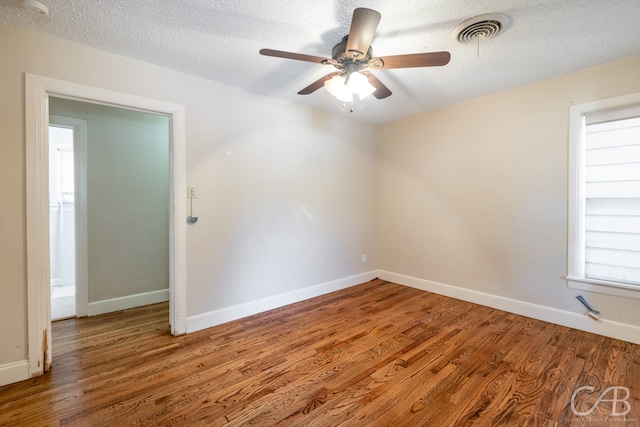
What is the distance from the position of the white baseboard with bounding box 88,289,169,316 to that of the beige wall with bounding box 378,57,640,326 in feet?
10.8

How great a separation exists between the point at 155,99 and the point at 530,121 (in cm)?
376

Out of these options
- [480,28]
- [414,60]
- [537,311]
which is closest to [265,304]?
[414,60]

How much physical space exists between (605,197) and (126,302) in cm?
518

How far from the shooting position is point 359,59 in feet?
6.04

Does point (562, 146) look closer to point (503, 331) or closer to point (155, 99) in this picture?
point (503, 331)

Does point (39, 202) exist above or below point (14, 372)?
above

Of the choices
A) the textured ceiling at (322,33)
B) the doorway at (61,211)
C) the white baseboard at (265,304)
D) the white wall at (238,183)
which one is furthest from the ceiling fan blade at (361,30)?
the doorway at (61,211)

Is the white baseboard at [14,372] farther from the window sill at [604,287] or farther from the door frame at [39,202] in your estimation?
the window sill at [604,287]

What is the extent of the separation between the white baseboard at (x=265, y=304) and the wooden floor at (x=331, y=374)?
0.10m

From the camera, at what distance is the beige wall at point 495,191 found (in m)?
2.73

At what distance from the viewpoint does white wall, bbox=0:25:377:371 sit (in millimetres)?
1931

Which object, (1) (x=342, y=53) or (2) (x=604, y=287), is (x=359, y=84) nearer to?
(1) (x=342, y=53)

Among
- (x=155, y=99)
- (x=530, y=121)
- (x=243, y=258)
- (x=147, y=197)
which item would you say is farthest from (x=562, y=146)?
(x=147, y=197)

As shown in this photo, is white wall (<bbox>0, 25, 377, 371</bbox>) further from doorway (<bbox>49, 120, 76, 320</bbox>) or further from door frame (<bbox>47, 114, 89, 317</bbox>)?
doorway (<bbox>49, 120, 76, 320</bbox>)
